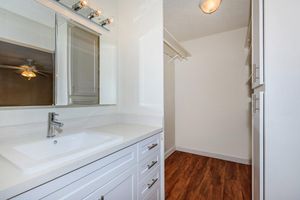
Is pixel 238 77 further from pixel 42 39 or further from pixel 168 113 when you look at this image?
pixel 42 39

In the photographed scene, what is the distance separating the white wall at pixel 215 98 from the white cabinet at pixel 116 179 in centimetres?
171

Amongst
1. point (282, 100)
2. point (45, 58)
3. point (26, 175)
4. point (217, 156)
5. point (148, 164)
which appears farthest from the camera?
point (217, 156)

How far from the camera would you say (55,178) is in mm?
551

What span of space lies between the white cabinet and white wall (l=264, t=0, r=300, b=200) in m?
0.78

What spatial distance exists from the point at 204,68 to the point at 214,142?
4.70ft

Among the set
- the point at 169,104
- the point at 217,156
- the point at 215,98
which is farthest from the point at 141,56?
the point at 217,156

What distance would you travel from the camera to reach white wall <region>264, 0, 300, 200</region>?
29.4 inches

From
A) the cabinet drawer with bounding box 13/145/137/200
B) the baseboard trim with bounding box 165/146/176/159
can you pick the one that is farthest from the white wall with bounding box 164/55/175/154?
the cabinet drawer with bounding box 13/145/137/200

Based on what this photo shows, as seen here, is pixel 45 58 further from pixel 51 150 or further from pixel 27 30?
pixel 51 150

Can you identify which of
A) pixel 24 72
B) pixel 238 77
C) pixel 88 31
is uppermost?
pixel 88 31

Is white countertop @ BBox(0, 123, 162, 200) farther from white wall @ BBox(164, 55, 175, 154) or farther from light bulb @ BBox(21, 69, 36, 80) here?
white wall @ BBox(164, 55, 175, 154)

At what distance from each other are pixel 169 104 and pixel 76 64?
73.8 inches

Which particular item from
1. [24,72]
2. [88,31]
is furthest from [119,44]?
[24,72]

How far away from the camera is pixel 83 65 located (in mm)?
1351
